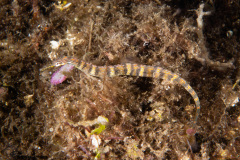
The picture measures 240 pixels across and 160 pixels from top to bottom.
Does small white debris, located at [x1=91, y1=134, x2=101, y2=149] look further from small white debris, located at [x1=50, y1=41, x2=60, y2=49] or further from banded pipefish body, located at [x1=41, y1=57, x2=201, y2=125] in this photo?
small white debris, located at [x1=50, y1=41, x2=60, y2=49]

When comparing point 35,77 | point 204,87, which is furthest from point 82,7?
point 204,87

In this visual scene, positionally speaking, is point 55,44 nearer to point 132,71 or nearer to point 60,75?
point 60,75

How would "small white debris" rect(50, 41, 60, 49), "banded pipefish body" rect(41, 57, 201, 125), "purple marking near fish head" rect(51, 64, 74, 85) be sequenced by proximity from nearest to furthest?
"banded pipefish body" rect(41, 57, 201, 125) → "purple marking near fish head" rect(51, 64, 74, 85) → "small white debris" rect(50, 41, 60, 49)

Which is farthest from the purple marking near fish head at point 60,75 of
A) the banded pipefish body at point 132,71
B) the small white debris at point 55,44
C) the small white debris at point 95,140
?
the small white debris at point 95,140

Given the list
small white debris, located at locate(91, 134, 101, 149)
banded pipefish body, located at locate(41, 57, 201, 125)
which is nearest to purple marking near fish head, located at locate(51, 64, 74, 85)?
banded pipefish body, located at locate(41, 57, 201, 125)

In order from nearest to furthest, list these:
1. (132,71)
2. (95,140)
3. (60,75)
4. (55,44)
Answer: (95,140) < (132,71) < (60,75) < (55,44)

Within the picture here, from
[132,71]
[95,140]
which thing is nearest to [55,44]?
[132,71]

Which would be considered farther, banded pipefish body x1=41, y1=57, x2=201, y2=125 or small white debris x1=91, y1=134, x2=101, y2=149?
banded pipefish body x1=41, y1=57, x2=201, y2=125
